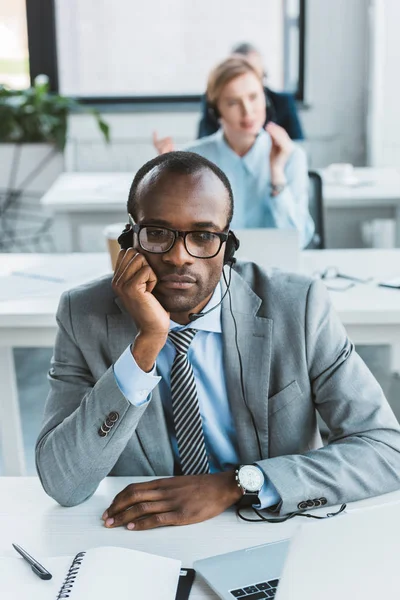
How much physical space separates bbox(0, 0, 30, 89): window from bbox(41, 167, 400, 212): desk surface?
1543mm

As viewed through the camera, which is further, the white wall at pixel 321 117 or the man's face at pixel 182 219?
the white wall at pixel 321 117

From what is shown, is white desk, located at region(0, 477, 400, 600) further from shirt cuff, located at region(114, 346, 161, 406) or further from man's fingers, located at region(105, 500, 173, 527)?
shirt cuff, located at region(114, 346, 161, 406)

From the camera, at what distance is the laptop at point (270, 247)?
204cm

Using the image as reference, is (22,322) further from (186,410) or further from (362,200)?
(362,200)

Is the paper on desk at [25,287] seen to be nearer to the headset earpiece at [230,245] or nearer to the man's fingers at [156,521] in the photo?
the headset earpiece at [230,245]

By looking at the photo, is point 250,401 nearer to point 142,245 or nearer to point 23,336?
point 142,245

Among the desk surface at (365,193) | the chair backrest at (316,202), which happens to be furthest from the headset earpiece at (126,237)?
the desk surface at (365,193)

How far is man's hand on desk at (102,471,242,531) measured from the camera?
1.16m

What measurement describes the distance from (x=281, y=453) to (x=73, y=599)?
556mm

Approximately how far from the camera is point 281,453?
140 centimetres

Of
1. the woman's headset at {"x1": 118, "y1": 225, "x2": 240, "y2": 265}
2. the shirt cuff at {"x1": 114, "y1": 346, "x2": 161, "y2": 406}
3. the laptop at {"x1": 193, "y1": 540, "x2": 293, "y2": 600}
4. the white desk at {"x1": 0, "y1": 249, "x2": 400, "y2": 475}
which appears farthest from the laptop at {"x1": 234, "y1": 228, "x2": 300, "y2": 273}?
the laptop at {"x1": 193, "y1": 540, "x2": 293, "y2": 600}

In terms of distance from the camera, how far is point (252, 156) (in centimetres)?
316

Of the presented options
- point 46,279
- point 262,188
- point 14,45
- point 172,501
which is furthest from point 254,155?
point 14,45

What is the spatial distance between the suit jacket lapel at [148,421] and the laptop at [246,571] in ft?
1.12
